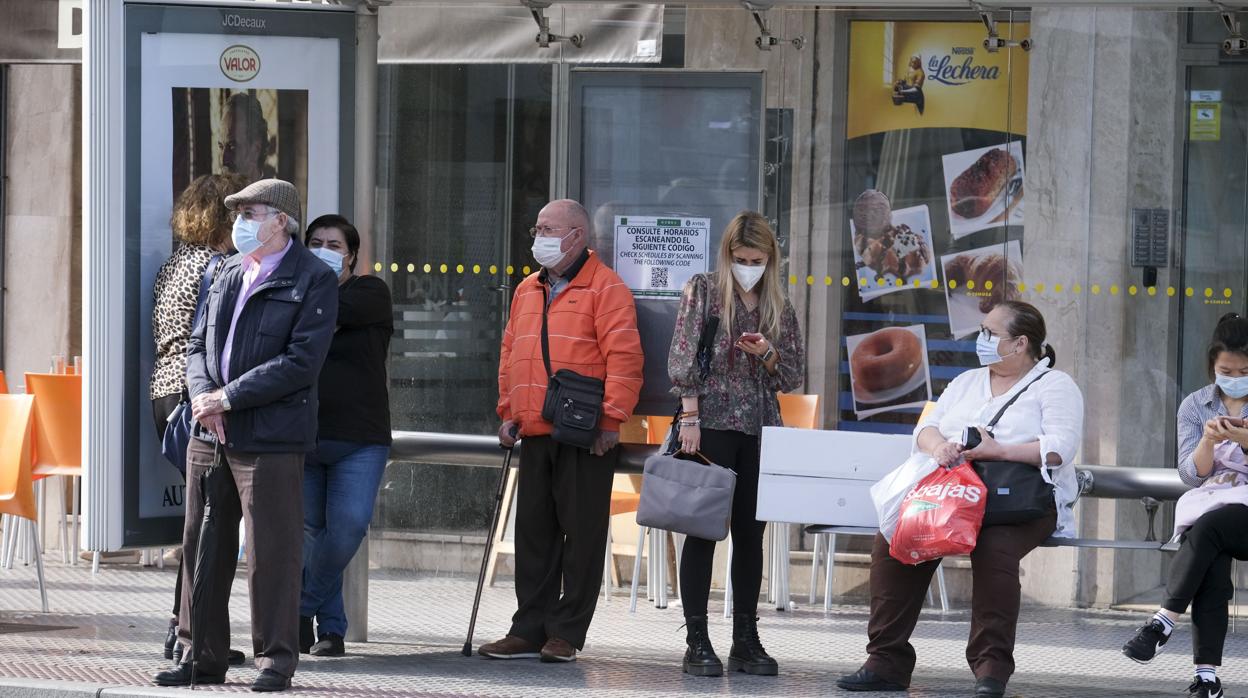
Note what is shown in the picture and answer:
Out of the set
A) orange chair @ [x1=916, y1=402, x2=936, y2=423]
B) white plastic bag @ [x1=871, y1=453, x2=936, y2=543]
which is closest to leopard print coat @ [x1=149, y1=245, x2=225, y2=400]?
white plastic bag @ [x1=871, y1=453, x2=936, y2=543]

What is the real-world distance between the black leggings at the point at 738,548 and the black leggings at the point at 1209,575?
5.14 feet

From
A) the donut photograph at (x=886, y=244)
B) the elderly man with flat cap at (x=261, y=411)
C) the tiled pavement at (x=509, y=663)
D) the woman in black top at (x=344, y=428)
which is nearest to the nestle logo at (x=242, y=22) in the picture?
the woman in black top at (x=344, y=428)

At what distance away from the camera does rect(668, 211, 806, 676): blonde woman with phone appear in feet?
22.6

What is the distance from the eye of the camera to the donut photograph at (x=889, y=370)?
9031 millimetres

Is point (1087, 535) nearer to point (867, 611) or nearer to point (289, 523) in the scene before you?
point (867, 611)

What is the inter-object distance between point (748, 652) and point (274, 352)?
7.25ft

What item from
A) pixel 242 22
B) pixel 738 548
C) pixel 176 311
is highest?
pixel 242 22

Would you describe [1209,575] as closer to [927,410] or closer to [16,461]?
[927,410]

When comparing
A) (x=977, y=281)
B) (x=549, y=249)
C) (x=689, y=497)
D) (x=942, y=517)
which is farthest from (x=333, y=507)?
(x=977, y=281)

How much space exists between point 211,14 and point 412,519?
2.58m

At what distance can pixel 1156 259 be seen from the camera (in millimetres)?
8656

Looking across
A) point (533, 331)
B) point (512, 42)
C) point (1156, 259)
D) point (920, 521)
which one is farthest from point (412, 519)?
point (1156, 259)

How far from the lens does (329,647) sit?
23.6 ft

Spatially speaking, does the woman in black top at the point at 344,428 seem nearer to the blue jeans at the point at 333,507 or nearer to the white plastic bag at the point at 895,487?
the blue jeans at the point at 333,507
